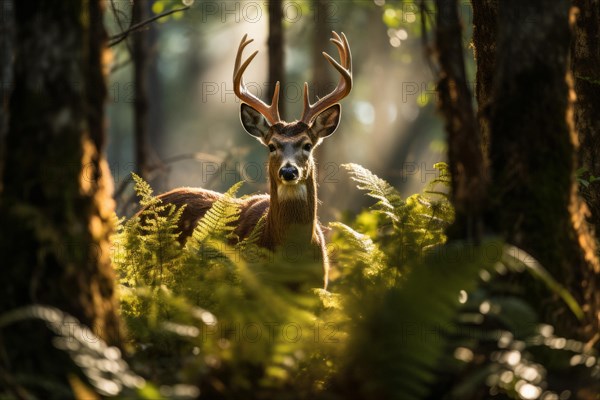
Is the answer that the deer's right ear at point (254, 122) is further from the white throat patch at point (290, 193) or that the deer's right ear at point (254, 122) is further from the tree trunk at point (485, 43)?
the tree trunk at point (485, 43)

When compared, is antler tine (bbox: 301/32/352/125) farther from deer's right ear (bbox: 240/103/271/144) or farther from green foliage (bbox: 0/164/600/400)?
green foliage (bbox: 0/164/600/400)

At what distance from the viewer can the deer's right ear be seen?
398 inches

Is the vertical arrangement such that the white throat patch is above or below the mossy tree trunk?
below

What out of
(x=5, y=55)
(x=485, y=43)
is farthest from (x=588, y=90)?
(x=5, y=55)

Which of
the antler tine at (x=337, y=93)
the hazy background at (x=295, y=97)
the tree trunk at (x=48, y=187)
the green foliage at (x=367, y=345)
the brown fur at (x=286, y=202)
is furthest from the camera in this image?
the hazy background at (x=295, y=97)

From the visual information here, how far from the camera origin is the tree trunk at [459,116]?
16.6 ft

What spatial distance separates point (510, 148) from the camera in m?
5.31

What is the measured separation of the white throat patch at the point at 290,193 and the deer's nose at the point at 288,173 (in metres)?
0.14

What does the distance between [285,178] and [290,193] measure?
21 cm

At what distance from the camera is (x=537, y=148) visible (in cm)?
530

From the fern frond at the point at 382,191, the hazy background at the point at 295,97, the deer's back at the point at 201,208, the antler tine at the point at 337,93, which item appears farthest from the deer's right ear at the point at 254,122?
the hazy background at the point at 295,97

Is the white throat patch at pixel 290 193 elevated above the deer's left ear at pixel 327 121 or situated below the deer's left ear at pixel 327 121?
below

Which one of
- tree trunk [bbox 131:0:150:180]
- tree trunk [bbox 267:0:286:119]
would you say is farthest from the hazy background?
tree trunk [bbox 131:0:150:180]

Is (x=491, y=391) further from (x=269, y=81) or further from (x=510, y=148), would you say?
(x=269, y=81)
